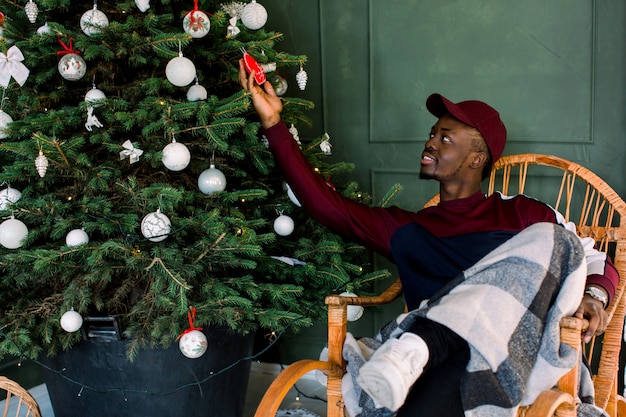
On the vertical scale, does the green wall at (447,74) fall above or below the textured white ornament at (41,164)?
above

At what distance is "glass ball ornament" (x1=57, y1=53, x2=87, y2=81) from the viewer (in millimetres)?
1579

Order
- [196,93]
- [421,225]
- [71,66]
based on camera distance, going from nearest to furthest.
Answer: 1. [71,66]
2. [196,93]
3. [421,225]

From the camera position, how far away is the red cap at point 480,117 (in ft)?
5.98

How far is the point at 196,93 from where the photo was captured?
169cm

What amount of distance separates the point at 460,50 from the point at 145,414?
1574 millimetres

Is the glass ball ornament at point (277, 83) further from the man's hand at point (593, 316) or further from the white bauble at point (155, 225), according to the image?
the man's hand at point (593, 316)

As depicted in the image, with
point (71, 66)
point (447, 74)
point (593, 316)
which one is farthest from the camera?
point (447, 74)

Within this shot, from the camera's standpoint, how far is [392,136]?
2.40 metres

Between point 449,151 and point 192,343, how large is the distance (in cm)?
90

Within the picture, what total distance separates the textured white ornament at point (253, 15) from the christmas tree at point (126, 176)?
0.17 ft

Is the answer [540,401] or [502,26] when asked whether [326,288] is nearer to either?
[540,401]

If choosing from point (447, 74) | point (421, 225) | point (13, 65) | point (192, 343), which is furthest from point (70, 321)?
point (447, 74)

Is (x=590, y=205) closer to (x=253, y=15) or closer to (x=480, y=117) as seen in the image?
(x=480, y=117)

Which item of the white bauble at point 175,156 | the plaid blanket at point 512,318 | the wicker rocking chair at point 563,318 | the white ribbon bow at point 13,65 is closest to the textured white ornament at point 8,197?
the white ribbon bow at point 13,65
